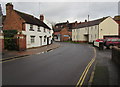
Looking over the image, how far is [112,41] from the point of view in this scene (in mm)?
18141

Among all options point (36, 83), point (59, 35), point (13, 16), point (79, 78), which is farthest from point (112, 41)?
point (59, 35)

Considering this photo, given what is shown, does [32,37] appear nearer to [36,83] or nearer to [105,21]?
[36,83]

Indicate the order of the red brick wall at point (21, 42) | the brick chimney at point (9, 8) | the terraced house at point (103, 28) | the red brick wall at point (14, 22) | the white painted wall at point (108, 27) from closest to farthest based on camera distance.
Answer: the red brick wall at point (21, 42) → the red brick wall at point (14, 22) → the brick chimney at point (9, 8) → the terraced house at point (103, 28) → the white painted wall at point (108, 27)

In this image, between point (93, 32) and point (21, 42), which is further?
point (93, 32)

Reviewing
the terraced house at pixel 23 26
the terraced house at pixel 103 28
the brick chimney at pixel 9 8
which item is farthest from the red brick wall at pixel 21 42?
the terraced house at pixel 103 28

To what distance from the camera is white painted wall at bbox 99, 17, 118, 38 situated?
109ft

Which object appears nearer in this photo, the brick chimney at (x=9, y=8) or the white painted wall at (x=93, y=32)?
the brick chimney at (x=9, y=8)

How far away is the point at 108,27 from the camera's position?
33.9m

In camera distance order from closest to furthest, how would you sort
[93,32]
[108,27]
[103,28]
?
1. [103,28]
2. [108,27]
3. [93,32]

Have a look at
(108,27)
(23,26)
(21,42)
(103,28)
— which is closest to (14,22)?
(23,26)

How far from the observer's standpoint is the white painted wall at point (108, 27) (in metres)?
33.2

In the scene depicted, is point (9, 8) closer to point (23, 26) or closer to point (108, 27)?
point (23, 26)

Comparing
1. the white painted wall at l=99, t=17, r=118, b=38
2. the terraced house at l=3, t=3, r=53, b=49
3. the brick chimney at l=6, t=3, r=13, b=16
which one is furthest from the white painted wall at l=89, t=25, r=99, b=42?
the brick chimney at l=6, t=3, r=13, b=16

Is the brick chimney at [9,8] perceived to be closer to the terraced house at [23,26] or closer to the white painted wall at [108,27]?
the terraced house at [23,26]
